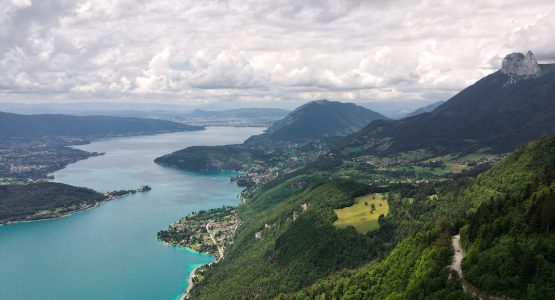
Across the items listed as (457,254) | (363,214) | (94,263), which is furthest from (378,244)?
(94,263)

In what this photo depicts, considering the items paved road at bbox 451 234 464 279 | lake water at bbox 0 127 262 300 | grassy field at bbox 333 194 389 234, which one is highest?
paved road at bbox 451 234 464 279

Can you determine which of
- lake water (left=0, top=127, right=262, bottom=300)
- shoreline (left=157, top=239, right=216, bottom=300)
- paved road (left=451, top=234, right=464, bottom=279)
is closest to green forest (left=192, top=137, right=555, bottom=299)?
paved road (left=451, top=234, right=464, bottom=279)

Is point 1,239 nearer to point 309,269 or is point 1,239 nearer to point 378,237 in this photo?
point 309,269

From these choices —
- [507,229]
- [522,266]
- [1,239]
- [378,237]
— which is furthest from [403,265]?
[1,239]

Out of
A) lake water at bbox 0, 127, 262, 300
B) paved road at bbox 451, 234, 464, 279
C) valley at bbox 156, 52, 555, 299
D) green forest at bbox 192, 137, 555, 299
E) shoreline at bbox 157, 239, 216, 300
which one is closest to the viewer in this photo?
green forest at bbox 192, 137, 555, 299

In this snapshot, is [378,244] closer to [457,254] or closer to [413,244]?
[413,244]

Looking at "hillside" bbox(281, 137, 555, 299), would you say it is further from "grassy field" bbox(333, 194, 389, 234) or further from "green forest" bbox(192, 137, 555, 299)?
"grassy field" bbox(333, 194, 389, 234)

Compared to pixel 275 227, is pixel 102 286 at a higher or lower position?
lower

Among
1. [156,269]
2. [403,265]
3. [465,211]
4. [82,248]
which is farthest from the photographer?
[82,248]
